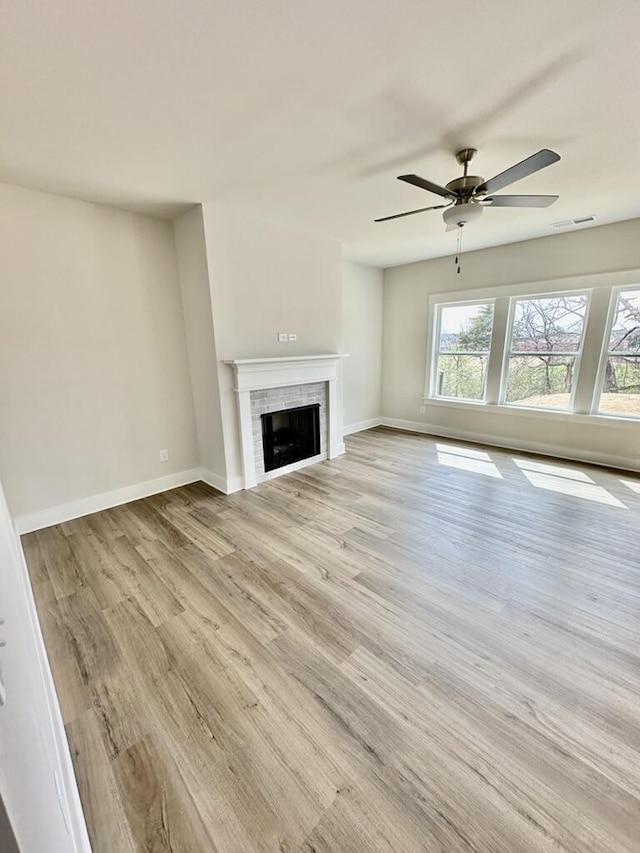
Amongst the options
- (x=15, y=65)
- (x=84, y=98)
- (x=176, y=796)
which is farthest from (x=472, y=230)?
(x=176, y=796)

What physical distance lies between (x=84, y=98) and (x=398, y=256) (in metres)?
4.11

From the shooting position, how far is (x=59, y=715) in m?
1.47

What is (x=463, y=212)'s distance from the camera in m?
2.40

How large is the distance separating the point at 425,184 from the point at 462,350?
Answer: 3.48 metres

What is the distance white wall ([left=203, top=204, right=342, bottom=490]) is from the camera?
10.7 ft

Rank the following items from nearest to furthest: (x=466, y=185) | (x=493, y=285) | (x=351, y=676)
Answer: (x=351, y=676) → (x=466, y=185) → (x=493, y=285)

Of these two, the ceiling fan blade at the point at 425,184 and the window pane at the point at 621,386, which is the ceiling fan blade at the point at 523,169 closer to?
the ceiling fan blade at the point at 425,184

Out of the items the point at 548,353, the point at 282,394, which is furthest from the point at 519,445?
the point at 282,394

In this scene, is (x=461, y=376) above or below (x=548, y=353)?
below

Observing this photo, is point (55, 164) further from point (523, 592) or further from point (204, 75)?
point (523, 592)

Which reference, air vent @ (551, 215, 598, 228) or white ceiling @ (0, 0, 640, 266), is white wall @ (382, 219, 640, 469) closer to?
air vent @ (551, 215, 598, 228)

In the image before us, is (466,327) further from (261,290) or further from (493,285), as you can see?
(261,290)

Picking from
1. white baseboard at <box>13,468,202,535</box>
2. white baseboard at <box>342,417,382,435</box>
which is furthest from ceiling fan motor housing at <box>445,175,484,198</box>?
white baseboard at <box>342,417,382,435</box>

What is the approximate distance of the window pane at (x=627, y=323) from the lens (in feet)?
12.8
